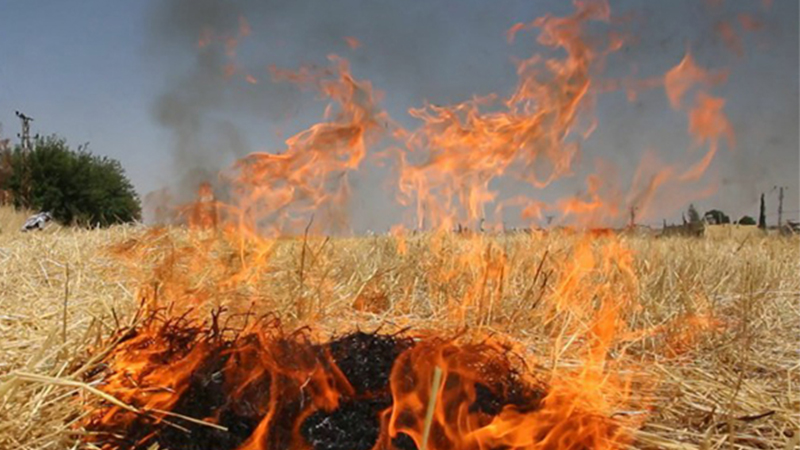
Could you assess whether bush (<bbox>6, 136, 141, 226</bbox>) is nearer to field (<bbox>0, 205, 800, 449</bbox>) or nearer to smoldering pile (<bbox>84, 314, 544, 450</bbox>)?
field (<bbox>0, 205, 800, 449</bbox>)

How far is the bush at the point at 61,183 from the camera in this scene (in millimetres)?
22766

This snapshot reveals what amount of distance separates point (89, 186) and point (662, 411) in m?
24.6

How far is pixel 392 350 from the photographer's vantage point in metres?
2.69

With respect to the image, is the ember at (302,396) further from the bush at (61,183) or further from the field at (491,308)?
the bush at (61,183)

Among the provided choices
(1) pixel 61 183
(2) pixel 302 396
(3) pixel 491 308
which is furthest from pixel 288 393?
(1) pixel 61 183

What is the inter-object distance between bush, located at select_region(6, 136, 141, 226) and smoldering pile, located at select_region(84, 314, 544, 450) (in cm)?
2236

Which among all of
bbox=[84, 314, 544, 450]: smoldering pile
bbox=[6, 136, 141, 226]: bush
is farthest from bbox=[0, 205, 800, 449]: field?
bbox=[6, 136, 141, 226]: bush

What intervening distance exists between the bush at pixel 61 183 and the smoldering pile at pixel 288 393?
2236 centimetres

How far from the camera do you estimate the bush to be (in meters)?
22.8

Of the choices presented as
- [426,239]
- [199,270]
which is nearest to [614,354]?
[426,239]

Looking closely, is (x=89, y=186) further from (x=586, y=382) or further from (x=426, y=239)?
(x=586, y=382)

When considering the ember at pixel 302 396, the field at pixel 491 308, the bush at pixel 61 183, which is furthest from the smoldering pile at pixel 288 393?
the bush at pixel 61 183

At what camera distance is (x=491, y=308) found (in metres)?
4.32

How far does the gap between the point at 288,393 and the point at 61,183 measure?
2440cm
